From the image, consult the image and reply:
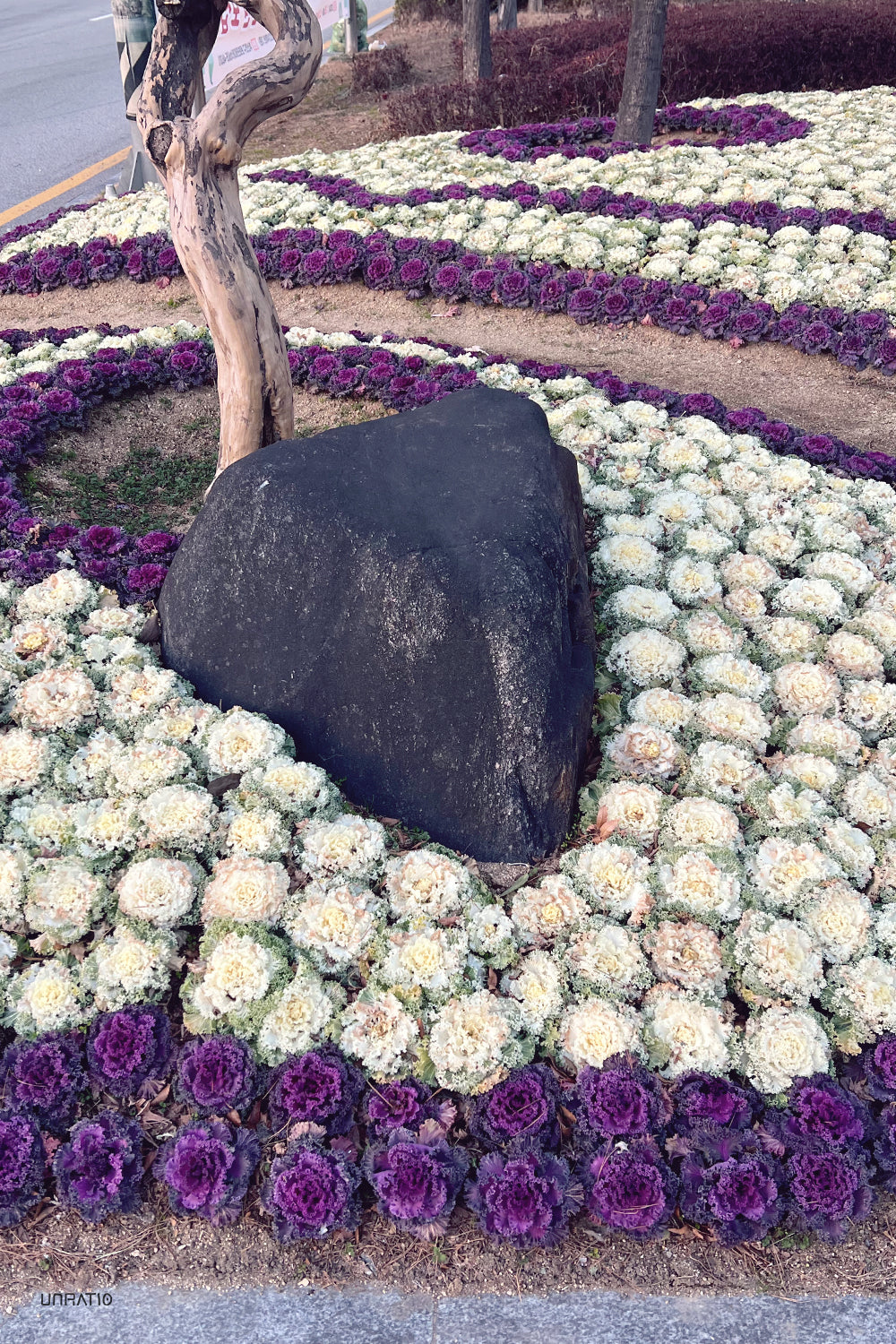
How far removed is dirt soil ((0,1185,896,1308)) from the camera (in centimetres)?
220

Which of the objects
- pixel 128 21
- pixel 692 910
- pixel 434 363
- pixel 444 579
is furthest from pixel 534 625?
pixel 128 21

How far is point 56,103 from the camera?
1309cm

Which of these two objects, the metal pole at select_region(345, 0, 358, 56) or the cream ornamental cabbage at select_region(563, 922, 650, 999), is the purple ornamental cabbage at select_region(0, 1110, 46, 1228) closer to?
the cream ornamental cabbage at select_region(563, 922, 650, 999)

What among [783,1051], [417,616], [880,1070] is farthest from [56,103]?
[880,1070]

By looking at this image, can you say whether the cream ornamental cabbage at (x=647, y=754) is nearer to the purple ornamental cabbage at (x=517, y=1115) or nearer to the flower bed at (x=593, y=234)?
the purple ornamental cabbage at (x=517, y=1115)

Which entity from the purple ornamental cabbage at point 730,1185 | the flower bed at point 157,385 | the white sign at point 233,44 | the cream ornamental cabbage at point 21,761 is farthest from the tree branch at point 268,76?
the white sign at point 233,44

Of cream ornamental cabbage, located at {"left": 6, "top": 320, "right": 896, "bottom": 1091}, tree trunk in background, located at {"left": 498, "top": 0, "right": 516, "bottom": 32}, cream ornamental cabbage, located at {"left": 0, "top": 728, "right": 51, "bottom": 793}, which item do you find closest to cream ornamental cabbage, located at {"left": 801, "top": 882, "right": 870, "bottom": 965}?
cream ornamental cabbage, located at {"left": 6, "top": 320, "right": 896, "bottom": 1091}

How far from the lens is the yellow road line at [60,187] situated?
377 inches

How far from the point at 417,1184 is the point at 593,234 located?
6.25 m

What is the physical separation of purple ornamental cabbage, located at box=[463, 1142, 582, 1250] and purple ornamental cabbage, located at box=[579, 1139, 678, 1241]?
0.05m

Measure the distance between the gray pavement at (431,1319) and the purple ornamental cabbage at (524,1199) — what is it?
126mm

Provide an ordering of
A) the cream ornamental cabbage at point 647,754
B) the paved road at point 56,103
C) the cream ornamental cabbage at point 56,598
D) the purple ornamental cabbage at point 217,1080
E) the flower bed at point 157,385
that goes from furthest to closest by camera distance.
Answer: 1. the paved road at point 56,103
2. the flower bed at point 157,385
3. the cream ornamental cabbage at point 56,598
4. the cream ornamental cabbage at point 647,754
5. the purple ornamental cabbage at point 217,1080

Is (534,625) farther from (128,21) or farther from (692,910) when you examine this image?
(128,21)

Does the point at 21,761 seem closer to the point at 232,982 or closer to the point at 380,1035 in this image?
the point at 232,982
